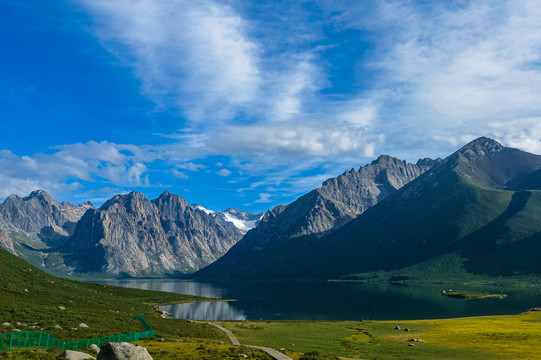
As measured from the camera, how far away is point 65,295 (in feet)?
376

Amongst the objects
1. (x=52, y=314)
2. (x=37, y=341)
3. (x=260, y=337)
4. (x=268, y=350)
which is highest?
(x=37, y=341)

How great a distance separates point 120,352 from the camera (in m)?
30.8

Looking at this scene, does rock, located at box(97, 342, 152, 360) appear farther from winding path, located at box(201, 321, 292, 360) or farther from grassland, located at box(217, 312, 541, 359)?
grassland, located at box(217, 312, 541, 359)

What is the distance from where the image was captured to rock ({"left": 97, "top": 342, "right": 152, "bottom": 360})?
1204 inches

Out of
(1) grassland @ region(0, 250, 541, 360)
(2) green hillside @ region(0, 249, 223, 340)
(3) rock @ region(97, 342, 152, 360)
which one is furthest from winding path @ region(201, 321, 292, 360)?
(3) rock @ region(97, 342, 152, 360)

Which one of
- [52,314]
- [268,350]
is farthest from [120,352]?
[52,314]

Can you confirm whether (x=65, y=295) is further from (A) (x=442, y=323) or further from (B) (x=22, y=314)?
(A) (x=442, y=323)

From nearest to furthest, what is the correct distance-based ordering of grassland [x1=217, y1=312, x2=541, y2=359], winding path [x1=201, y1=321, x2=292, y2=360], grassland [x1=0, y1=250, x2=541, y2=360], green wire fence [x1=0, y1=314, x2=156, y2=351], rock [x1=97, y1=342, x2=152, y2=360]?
rock [x1=97, y1=342, x2=152, y2=360] → green wire fence [x1=0, y1=314, x2=156, y2=351] → winding path [x1=201, y1=321, x2=292, y2=360] → grassland [x1=0, y1=250, x2=541, y2=360] → grassland [x1=217, y1=312, x2=541, y2=359]

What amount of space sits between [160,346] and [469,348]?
54107 millimetres

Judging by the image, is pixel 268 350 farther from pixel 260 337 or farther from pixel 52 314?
pixel 52 314

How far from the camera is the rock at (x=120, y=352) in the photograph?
3059 cm

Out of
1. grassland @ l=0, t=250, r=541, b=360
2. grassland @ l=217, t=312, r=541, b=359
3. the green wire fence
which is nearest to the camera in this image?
the green wire fence

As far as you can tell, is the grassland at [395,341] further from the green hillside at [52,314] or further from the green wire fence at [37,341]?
the green wire fence at [37,341]

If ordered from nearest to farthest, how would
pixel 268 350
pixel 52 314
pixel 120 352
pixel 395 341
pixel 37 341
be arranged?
pixel 120 352 < pixel 37 341 < pixel 268 350 < pixel 52 314 < pixel 395 341
